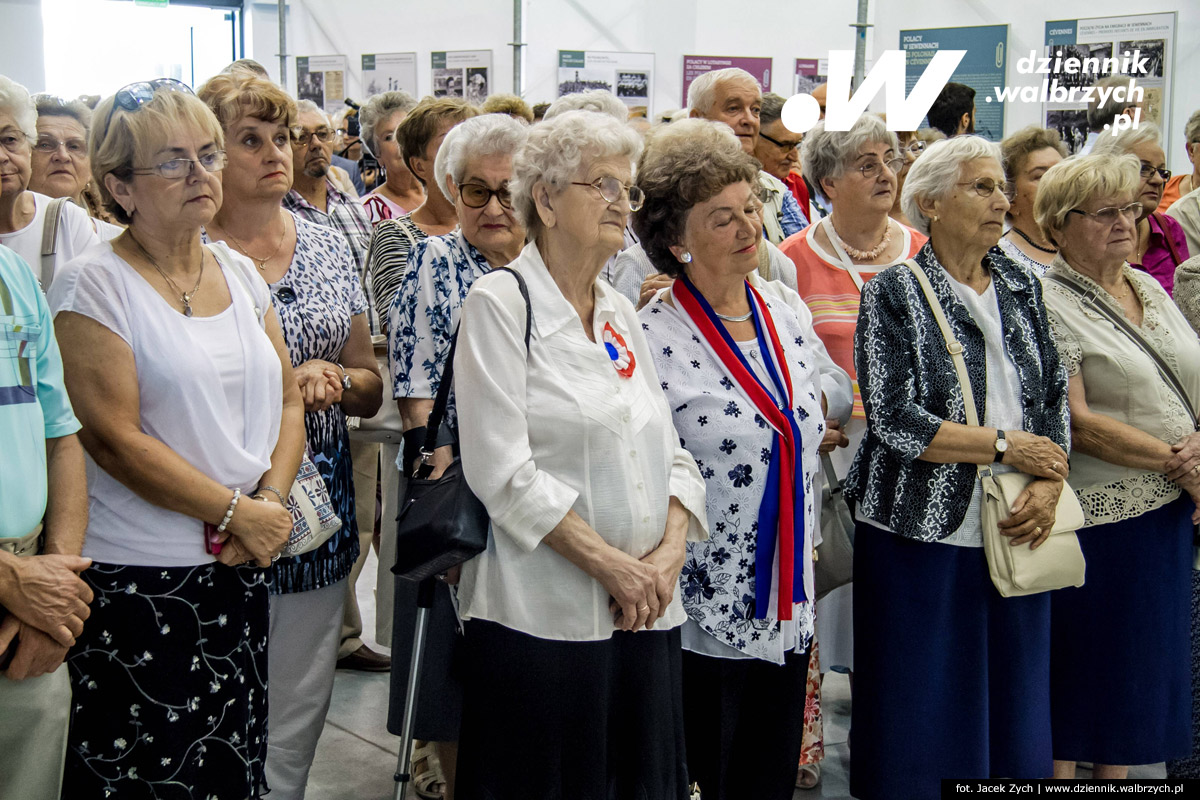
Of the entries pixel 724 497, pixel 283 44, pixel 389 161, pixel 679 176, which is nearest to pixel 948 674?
pixel 724 497

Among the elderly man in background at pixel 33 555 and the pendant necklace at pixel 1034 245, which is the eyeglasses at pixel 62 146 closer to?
the elderly man in background at pixel 33 555

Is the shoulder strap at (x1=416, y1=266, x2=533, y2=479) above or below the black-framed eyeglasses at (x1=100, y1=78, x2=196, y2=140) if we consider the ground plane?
below

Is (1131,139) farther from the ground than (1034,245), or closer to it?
farther from the ground

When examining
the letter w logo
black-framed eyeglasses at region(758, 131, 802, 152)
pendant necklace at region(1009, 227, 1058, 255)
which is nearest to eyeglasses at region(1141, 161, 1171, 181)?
pendant necklace at region(1009, 227, 1058, 255)

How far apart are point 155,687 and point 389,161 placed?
11.8 ft

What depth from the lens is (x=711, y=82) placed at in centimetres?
446

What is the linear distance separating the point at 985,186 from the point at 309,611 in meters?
2.07

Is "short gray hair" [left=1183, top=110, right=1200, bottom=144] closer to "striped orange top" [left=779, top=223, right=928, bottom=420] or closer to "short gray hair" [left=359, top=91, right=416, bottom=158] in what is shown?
"striped orange top" [left=779, top=223, right=928, bottom=420]

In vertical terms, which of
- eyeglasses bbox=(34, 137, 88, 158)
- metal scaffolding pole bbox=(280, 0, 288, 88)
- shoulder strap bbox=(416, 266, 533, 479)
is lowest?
shoulder strap bbox=(416, 266, 533, 479)

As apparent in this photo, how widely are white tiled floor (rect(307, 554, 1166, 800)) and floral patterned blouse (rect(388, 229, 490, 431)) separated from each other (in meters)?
1.32

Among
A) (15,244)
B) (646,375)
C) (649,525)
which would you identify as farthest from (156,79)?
(649,525)

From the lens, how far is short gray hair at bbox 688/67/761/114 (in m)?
4.41

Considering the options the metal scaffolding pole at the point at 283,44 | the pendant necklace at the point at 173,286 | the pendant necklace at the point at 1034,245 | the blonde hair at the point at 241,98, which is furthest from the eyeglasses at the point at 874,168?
the metal scaffolding pole at the point at 283,44

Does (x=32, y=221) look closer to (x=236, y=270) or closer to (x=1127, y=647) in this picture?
(x=236, y=270)
